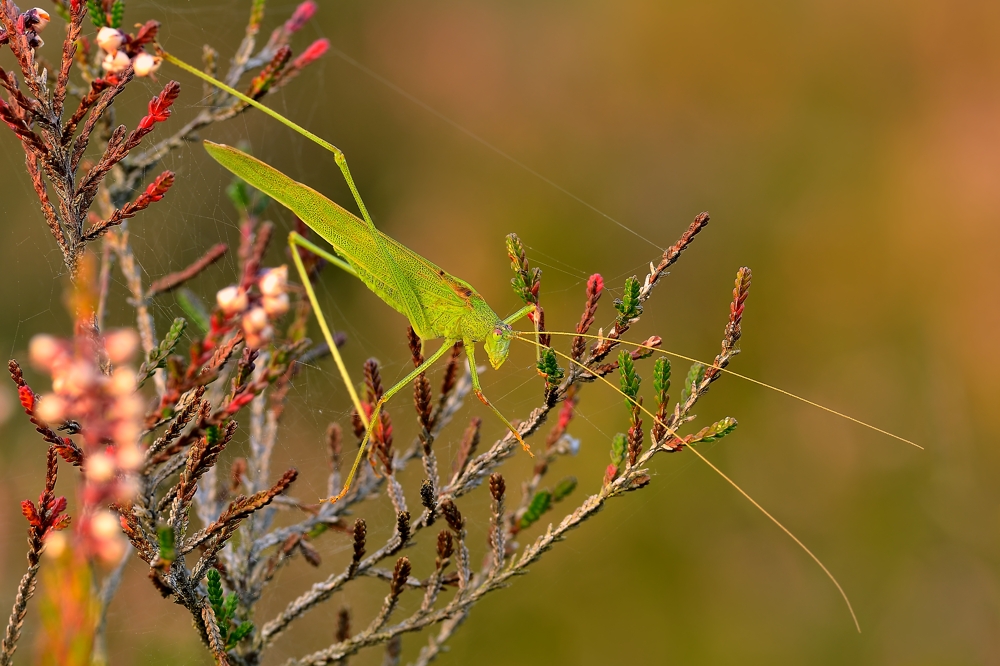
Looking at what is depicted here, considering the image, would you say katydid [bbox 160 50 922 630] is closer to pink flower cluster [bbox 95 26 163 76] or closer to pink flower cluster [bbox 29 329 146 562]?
pink flower cluster [bbox 95 26 163 76]

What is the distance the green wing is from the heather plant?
0.12 meters

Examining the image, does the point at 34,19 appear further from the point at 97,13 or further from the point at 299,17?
the point at 299,17

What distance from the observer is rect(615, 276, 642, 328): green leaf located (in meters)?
1.48

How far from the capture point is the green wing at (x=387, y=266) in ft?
6.07

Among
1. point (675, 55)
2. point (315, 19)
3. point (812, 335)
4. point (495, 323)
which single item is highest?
point (315, 19)

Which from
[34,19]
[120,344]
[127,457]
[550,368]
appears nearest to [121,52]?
[34,19]

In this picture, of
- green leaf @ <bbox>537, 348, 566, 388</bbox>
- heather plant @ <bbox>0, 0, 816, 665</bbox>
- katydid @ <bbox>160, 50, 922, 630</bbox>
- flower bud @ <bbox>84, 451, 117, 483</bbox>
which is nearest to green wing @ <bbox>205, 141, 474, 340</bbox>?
katydid @ <bbox>160, 50, 922, 630</bbox>

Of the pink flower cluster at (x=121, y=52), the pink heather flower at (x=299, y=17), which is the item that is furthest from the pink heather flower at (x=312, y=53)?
the pink flower cluster at (x=121, y=52)

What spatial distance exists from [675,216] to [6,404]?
4.48m

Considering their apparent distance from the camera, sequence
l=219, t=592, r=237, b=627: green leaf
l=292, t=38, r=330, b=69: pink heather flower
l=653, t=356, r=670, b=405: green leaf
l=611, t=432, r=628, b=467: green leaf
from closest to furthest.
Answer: l=219, t=592, r=237, b=627: green leaf, l=653, t=356, r=670, b=405: green leaf, l=611, t=432, r=628, b=467: green leaf, l=292, t=38, r=330, b=69: pink heather flower

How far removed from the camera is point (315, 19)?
227 inches

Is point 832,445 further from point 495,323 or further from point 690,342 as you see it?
point 495,323

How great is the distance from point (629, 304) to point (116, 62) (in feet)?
4.08

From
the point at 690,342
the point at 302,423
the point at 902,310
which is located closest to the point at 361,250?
the point at 302,423
